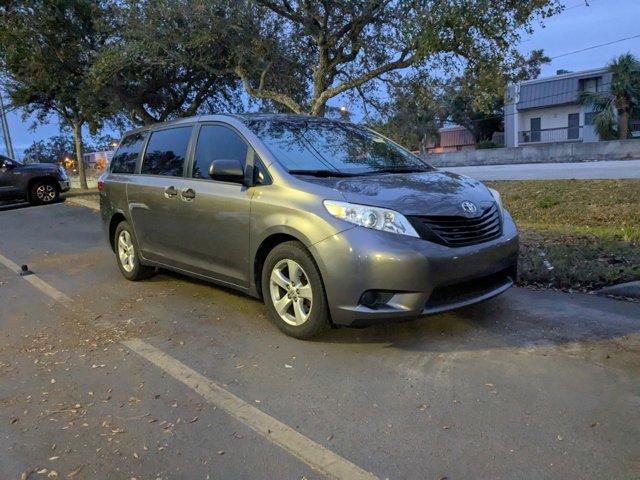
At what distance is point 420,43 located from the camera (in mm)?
8680

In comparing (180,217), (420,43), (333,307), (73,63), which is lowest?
(333,307)

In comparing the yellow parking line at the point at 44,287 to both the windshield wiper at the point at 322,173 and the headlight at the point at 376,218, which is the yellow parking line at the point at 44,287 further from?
the headlight at the point at 376,218

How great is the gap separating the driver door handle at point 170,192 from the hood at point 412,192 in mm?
1666

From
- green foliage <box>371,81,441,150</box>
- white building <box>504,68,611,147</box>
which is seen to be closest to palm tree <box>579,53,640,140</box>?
white building <box>504,68,611,147</box>

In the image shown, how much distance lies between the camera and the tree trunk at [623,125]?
3197 cm

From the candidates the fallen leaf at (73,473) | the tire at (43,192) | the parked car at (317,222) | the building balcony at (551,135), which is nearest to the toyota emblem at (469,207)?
the parked car at (317,222)

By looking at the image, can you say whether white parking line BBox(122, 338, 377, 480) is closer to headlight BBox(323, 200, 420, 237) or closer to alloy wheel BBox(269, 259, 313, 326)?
alloy wheel BBox(269, 259, 313, 326)

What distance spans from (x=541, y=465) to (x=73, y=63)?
1723 cm

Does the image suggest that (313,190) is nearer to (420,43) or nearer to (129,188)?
(129,188)

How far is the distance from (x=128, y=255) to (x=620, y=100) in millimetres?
33099

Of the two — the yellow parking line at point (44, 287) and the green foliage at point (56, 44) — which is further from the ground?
the green foliage at point (56, 44)

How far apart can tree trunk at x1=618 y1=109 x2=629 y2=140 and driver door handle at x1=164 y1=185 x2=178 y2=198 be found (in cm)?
3232

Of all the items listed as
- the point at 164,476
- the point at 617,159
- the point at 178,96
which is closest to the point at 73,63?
the point at 178,96

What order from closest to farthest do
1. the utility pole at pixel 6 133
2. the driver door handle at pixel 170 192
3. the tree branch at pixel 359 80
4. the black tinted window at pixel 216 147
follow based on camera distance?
the black tinted window at pixel 216 147 → the driver door handle at pixel 170 192 → the tree branch at pixel 359 80 → the utility pole at pixel 6 133
